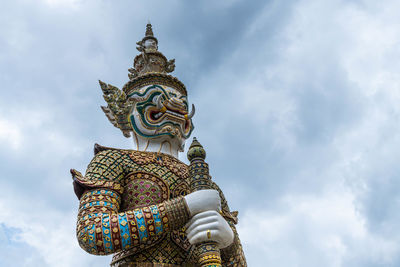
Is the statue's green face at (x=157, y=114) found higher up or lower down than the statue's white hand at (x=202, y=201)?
higher up

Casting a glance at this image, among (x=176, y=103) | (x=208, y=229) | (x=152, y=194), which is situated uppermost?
(x=176, y=103)

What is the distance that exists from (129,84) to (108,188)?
2206mm

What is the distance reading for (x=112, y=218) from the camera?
15.2 ft

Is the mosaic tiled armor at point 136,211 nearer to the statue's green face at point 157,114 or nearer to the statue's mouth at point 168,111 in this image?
the statue's green face at point 157,114

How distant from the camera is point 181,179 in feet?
18.7

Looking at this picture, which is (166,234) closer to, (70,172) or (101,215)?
(101,215)

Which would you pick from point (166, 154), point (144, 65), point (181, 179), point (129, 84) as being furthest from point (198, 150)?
point (144, 65)

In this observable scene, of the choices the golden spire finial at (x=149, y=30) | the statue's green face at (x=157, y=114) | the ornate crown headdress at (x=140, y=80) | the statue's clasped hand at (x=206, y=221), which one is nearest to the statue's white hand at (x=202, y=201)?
the statue's clasped hand at (x=206, y=221)

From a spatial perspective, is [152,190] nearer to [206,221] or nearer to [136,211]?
[136,211]

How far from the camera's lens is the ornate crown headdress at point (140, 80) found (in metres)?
6.36

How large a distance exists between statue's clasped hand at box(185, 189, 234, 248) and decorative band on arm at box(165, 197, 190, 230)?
0.06 metres

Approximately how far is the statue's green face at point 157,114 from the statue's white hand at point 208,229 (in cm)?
169

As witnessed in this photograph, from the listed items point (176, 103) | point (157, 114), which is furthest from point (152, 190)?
point (176, 103)

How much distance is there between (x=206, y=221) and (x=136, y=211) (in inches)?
31.2
